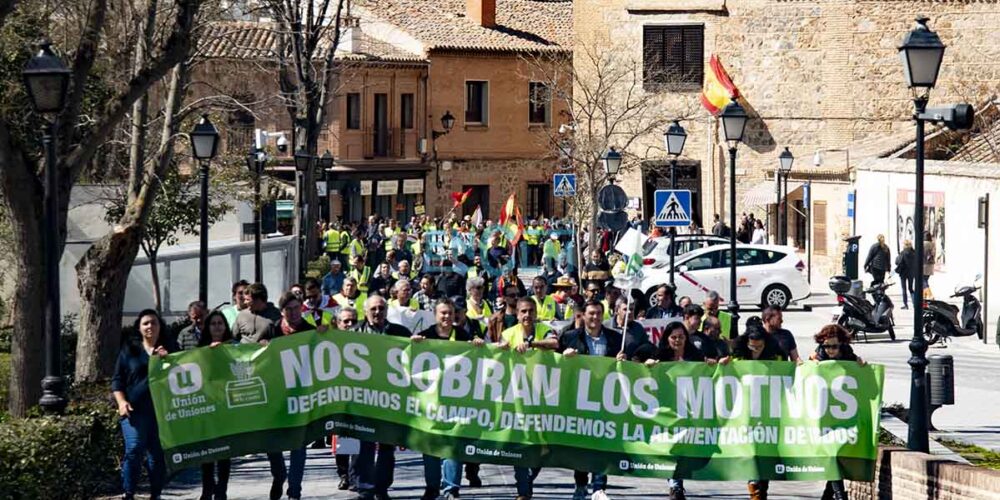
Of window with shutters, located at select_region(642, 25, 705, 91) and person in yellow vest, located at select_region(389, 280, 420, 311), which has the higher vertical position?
window with shutters, located at select_region(642, 25, 705, 91)

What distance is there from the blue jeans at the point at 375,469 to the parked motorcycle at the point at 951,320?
16.0 meters

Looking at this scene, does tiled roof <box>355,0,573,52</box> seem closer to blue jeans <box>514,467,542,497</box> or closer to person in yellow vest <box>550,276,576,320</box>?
person in yellow vest <box>550,276,576,320</box>

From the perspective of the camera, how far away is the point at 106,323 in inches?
739

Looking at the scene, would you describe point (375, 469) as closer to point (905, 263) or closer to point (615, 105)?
point (905, 263)

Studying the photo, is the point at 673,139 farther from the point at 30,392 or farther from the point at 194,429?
the point at 194,429

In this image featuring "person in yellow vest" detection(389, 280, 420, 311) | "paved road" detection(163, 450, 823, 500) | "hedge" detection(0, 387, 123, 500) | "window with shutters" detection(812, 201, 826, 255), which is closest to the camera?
"hedge" detection(0, 387, 123, 500)

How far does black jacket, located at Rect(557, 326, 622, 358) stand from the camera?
45.0 feet

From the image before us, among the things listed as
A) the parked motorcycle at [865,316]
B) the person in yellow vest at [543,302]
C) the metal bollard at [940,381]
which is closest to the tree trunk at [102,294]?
the person in yellow vest at [543,302]

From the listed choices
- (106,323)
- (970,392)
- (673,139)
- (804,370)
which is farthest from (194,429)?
(673,139)

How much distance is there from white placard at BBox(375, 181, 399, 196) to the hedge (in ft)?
161

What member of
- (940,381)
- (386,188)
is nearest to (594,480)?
(940,381)

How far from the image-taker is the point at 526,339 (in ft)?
45.7

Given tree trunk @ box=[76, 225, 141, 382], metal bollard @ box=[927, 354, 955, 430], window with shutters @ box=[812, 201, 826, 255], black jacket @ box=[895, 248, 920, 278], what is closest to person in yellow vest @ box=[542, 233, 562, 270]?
window with shutters @ box=[812, 201, 826, 255]

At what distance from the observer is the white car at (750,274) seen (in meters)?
34.9
